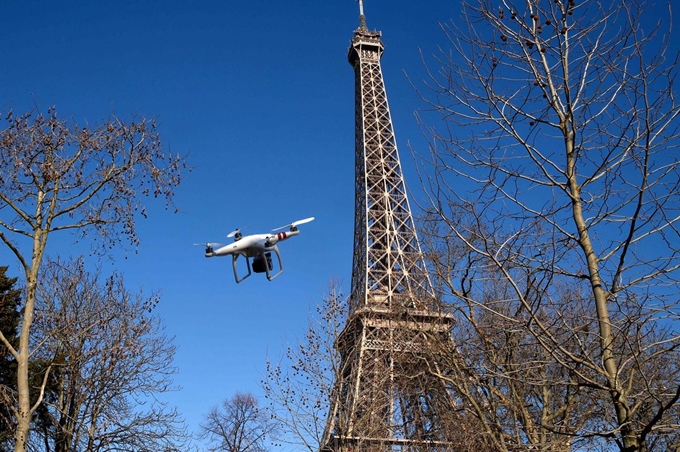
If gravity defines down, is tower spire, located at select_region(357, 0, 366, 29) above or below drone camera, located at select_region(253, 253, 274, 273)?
above

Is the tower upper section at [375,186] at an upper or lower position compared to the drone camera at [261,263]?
upper

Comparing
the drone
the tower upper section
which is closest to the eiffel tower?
the tower upper section

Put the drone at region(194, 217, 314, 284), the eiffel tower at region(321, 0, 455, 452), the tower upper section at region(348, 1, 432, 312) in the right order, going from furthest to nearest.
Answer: the tower upper section at region(348, 1, 432, 312), the eiffel tower at region(321, 0, 455, 452), the drone at region(194, 217, 314, 284)

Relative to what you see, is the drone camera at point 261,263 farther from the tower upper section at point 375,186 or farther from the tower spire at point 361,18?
the tower spire at point 361,18

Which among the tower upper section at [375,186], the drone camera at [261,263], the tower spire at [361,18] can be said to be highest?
the tower spire at [361,18]

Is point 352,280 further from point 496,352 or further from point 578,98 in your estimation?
point 578,98

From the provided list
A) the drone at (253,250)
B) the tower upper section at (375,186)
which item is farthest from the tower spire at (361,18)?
the drone at (253,250)

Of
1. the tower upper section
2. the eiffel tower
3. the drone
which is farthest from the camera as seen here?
the tower upper section

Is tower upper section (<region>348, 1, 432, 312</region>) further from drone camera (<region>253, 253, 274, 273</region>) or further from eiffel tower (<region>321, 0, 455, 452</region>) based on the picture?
drone camera (<region>253, 253, 274, 273</region>)

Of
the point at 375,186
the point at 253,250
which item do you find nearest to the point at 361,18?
the point at 375,186

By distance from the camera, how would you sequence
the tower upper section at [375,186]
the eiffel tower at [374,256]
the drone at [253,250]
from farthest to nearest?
the tower upper section at [375,186] → the eiffel tower at [374,256] → the drone at [253,250]

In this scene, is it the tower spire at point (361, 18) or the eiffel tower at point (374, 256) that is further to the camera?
the tower spire at point (361, 18)

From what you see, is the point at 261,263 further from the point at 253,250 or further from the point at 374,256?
the point at 374,256
